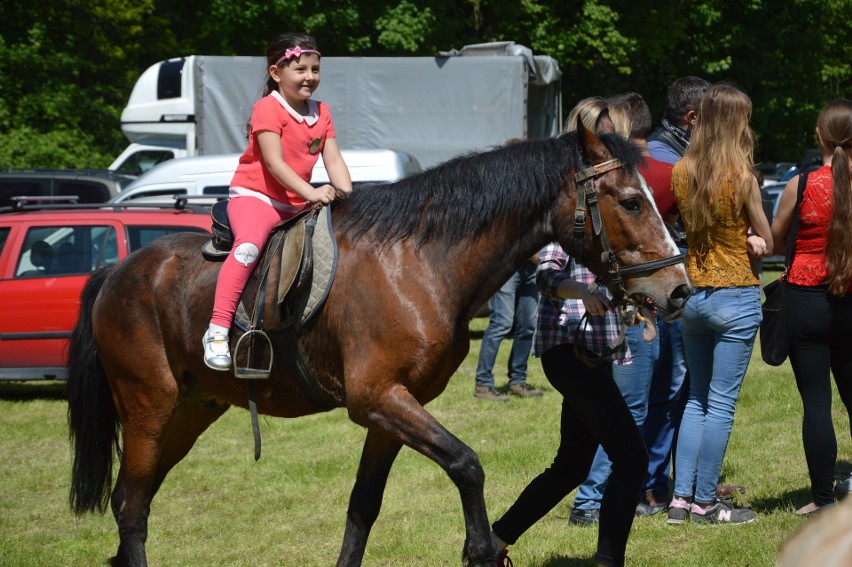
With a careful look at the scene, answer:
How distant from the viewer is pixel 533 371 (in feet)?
38.0

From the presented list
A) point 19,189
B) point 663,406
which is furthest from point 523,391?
point 19,189

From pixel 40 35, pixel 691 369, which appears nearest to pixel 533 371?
pixel 691 369

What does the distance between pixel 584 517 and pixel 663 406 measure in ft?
3.01

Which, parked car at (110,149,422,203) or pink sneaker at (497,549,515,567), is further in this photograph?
parked car at (110,149,422,203)

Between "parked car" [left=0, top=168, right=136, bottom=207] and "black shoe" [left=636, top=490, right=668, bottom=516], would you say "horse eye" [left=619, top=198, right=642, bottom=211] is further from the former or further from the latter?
"parked car" [left=0, top=168, right=136, bottom=207]

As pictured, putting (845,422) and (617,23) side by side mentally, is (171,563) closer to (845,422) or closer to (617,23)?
(845,422)

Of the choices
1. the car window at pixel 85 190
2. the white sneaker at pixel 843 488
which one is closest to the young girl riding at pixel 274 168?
the white sneaker at pixel 843 488

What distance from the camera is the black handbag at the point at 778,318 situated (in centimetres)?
550

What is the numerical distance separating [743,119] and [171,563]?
3.90 m

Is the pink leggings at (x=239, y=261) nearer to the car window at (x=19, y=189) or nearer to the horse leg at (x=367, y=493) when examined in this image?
the horse leg at (x=367, y=493)

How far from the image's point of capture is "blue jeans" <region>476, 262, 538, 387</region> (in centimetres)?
1021

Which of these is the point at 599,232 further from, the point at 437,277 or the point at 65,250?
the point at 65,250

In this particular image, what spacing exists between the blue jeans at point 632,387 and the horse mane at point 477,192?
5.05ft

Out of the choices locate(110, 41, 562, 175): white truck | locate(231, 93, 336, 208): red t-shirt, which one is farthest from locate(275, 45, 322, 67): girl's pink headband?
locate(110, 41, 562, 175): white truck
